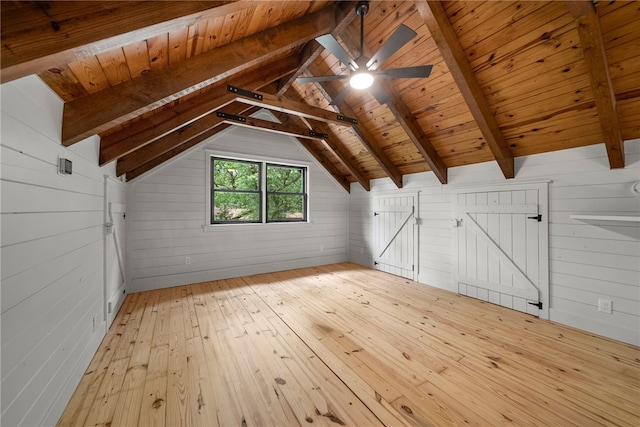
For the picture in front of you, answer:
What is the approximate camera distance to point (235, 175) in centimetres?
463

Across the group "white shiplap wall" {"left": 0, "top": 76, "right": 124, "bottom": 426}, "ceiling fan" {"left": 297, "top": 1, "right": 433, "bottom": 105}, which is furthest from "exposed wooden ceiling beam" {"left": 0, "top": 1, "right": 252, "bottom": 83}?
"ceiling fan" {"left": 297, "top": 1, "right": 433, "bottom": 105}

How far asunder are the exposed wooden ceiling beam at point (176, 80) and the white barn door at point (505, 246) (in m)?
3.02

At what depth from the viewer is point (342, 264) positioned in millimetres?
5559

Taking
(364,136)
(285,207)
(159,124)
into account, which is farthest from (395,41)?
(285,207)

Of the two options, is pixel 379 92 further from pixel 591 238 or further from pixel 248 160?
pixel 248 160

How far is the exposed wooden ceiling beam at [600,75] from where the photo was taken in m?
1.62

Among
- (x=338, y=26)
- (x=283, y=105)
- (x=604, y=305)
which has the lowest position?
(x=604, y=305)

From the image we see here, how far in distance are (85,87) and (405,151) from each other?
3818 mm

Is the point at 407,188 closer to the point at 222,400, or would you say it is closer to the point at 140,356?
the point at 222,400

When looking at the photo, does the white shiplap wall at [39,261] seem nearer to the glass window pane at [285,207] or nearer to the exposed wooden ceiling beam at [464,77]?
the exposed wooden ceiling beam at [464,77]

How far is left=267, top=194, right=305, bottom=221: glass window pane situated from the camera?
498cm

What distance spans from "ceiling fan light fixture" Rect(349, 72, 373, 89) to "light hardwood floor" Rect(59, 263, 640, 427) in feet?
7.92

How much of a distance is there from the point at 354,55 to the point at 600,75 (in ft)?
7.24

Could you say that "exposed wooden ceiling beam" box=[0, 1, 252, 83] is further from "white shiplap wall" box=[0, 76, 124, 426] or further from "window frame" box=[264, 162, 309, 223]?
"window frame" box=[264, 162, 309, 223]
